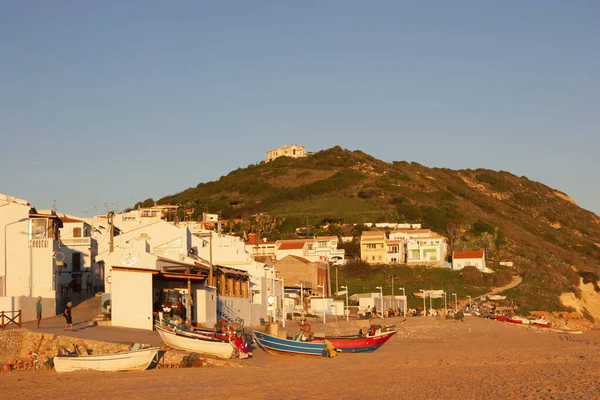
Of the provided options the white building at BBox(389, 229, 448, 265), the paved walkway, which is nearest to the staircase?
the paved walkway

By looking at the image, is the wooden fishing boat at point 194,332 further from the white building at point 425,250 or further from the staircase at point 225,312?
the white building at point 425,250

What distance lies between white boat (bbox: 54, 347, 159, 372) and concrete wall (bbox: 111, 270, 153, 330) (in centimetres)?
868

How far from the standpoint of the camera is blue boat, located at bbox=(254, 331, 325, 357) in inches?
1259

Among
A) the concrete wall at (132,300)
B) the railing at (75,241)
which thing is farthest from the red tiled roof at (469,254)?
the concrete wall at (132,300)

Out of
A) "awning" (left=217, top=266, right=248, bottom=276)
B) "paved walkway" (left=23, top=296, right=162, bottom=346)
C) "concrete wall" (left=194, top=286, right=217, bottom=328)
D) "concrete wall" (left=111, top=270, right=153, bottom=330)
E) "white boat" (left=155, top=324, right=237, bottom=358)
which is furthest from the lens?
"awning" (left=217, top=266, right=248, bottom=276)

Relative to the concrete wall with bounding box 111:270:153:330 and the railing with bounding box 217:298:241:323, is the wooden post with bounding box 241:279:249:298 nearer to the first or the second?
the railing with bounding box 217:298:241:323

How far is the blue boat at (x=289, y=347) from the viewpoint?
32.0m

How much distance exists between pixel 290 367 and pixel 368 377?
381cm

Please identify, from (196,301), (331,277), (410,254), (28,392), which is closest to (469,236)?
(410,254)

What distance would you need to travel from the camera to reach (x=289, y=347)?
31984 mm

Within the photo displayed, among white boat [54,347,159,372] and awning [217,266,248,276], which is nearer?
white boat [54,347,159,372]

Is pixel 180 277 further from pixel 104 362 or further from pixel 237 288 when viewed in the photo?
pixel 237 288

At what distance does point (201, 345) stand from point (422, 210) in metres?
112

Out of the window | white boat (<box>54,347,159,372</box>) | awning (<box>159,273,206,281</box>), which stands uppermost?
the window
